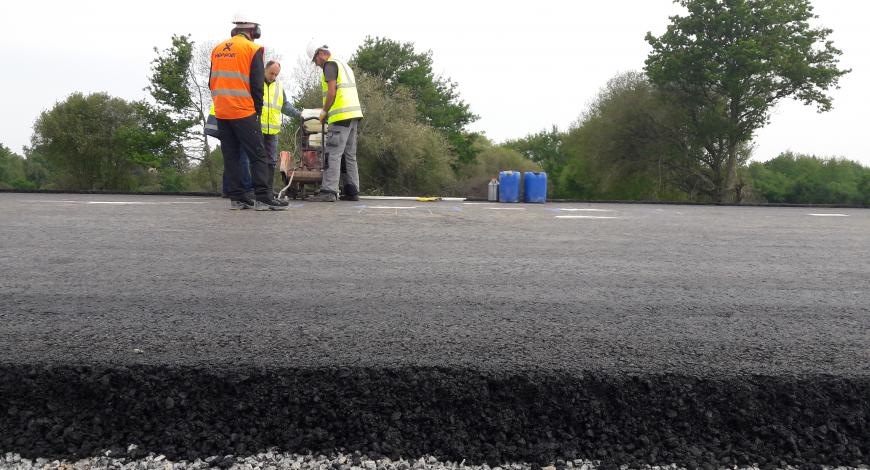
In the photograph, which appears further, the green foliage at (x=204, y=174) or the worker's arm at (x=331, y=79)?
the green foliage at (x=204, y=174)

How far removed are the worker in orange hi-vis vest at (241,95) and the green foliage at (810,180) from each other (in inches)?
1467

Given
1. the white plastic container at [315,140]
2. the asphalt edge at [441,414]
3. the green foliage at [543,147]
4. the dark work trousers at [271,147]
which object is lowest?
the asphalt edge at [441,414]

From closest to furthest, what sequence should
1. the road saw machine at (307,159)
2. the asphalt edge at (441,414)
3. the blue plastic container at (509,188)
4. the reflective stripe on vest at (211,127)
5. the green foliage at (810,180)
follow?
the asphalt edge at (441,414) → the reflective stripe on vest at (211,127) → the road saw machine at (307,159) → the blue plastic container at (509,188) → the green foliage at (810,180)

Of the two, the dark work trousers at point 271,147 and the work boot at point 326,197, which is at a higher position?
the dark work trousers at point 271,147

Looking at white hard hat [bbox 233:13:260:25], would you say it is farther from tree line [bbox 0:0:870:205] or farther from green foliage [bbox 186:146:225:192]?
green foliage [bbox 186:146:225:192]

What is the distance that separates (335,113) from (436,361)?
8.04m

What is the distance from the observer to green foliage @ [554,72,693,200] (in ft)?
114

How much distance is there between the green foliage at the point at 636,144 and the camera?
114 feet

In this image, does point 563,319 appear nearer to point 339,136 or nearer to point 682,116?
Answer: point 339,136

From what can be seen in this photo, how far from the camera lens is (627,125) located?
35.4 m

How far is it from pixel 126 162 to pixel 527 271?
139 feet

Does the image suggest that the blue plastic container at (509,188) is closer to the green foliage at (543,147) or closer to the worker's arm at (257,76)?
the worker's arm at (257,76)

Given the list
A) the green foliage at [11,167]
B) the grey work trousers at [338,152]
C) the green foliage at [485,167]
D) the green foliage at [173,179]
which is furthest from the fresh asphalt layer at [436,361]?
the green foliage at [11,167]

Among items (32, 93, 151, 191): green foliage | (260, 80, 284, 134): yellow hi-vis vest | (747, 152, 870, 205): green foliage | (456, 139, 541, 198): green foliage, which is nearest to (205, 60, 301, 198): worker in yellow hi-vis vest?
(260, 80, 284, 134): yellow hi-vis vest
